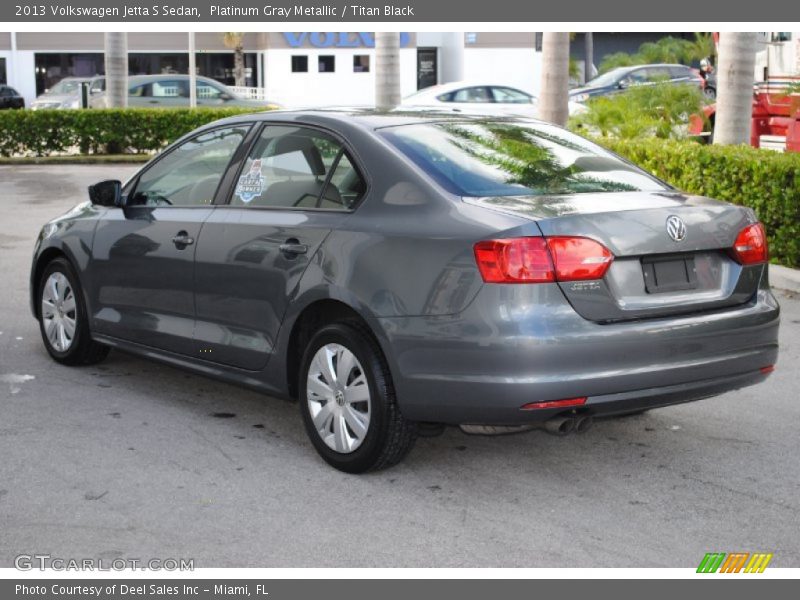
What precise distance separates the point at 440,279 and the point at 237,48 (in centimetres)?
5111

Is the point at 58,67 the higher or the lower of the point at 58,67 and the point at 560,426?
the higher

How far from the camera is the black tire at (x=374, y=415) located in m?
5.41

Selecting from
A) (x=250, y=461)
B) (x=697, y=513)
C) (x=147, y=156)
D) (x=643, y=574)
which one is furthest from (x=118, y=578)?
(x=147, y=156)

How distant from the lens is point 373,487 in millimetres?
5488

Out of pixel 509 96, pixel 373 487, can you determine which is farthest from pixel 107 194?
pixel 509 96

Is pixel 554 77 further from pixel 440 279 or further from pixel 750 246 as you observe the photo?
pixel 440 279

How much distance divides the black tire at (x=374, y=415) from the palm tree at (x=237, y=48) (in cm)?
5010

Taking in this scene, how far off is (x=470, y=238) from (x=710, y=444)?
184cm

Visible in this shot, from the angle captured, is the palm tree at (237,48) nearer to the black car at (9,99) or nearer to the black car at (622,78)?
the black car at (9,99)

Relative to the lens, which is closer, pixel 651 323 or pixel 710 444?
pixel 651 323

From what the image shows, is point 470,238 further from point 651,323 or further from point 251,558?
point 251,558

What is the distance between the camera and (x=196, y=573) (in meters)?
4.47

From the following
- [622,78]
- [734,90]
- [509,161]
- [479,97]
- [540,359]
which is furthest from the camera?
[622,78]

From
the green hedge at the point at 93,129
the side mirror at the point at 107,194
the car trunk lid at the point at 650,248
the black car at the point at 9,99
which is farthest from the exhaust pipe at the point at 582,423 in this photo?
the black car at the point at 9,99
